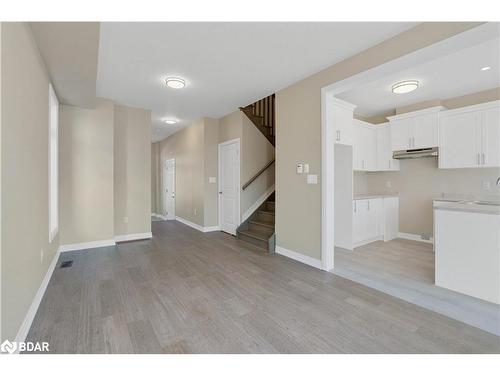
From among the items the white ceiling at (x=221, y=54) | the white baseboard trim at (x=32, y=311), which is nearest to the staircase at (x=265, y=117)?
the white ceiling at (x=221, y=54)

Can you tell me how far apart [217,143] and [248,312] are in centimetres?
444

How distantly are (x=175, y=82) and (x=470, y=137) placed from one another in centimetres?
483

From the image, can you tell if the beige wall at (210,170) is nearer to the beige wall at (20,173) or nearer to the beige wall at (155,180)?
the beige wall at (20,173)

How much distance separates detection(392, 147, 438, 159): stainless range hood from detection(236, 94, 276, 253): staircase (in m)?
2.62

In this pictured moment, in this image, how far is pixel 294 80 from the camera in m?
3.49

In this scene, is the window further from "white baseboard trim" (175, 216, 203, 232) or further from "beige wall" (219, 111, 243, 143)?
"beige wall" (219, 111, 243, 143)

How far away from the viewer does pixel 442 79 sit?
136 inches

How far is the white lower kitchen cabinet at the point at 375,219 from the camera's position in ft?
13.8

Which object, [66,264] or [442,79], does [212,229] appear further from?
[442,79]

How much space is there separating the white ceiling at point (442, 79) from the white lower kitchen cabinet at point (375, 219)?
6.16 feet

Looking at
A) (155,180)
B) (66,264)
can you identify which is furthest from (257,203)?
(155,180)

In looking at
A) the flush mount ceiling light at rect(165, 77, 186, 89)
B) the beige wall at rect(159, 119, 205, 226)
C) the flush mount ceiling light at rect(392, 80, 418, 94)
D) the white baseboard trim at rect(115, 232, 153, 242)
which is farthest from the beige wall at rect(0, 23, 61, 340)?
the flush mount ceiling light at rect(392, 80, 418, 94)
